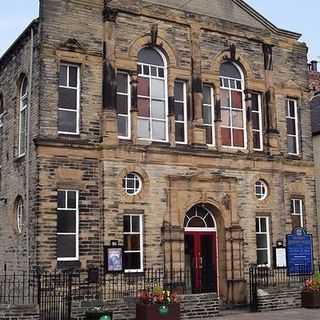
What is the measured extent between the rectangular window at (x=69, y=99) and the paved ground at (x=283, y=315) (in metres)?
7.44

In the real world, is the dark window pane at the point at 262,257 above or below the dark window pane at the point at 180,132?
below

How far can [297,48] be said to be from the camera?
928 inches

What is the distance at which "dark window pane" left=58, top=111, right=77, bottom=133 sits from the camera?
59.4 feet

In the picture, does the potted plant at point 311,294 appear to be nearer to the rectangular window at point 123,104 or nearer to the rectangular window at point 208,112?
the rectangular window at point 208,112

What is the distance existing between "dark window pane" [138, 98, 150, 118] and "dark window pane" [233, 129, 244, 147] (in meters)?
3.57

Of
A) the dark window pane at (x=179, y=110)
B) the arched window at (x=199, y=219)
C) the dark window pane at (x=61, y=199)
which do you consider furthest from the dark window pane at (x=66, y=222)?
the dark window pane at (x=179, y=110)

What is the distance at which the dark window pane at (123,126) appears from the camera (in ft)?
62.7

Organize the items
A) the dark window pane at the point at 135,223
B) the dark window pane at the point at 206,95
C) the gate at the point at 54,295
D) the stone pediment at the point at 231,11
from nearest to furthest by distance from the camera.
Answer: the gate at the point at 54,295 < the dark window pane at the point at 135,223 < the dark window pane at the point at 206,95 < the stone pediment at the point at 231,11

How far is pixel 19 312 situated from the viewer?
47.5ft

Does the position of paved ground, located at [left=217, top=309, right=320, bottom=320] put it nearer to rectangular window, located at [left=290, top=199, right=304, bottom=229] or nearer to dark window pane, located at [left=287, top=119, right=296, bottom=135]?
rectangular window, located at [left=290, top=199, right=304, bottom=229]

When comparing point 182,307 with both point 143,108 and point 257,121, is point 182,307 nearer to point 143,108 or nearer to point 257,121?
point 143,108

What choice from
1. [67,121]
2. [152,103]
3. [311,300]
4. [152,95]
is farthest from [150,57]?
[311,300]

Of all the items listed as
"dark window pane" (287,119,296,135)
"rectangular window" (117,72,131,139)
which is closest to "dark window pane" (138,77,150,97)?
"rectangular window" (117,72,131,139)

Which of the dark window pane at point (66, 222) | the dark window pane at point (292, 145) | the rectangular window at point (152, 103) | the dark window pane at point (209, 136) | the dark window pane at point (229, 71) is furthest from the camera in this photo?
the dark window pane at point (292, 145)
